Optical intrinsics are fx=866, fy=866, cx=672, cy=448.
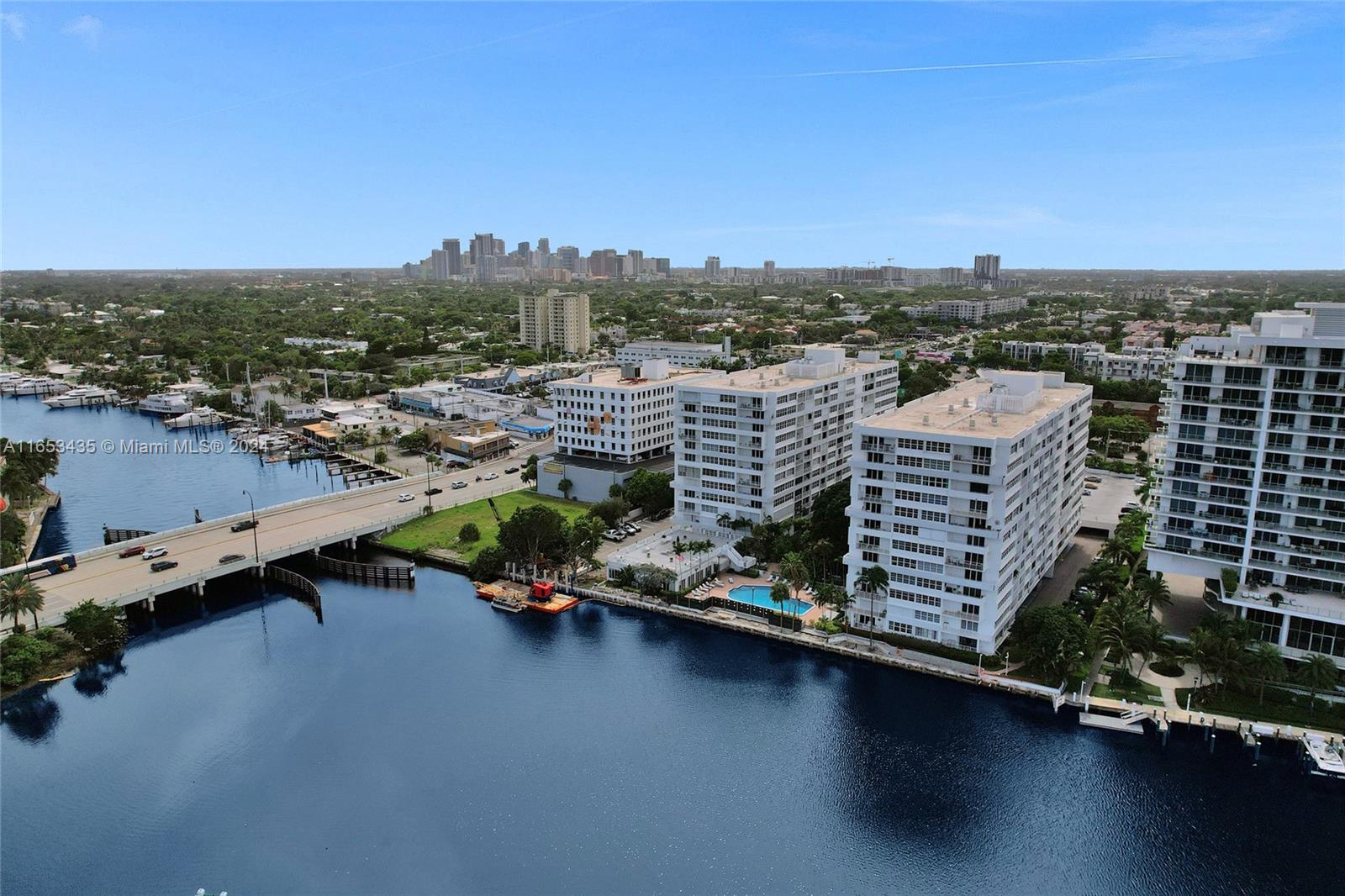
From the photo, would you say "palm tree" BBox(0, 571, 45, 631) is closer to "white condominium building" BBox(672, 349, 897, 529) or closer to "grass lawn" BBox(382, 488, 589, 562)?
"grass lawn" BBox(382, 488, 589, 562)

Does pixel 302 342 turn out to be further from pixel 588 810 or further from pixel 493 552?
pixel 588 810

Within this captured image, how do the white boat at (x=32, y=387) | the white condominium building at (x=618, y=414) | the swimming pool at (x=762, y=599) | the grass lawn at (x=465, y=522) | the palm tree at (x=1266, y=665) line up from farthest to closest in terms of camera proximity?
the white boat at (x=32, y=387) → the white condominium building at (x=618, y=414) → the grass lawn at (x=465, y=522) → the swimming pool at (x=762, y=599) → the palm tree at (x=1266, y=665)

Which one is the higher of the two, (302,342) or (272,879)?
(302,342)

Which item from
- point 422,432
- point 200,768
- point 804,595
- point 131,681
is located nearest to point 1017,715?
point 804,595

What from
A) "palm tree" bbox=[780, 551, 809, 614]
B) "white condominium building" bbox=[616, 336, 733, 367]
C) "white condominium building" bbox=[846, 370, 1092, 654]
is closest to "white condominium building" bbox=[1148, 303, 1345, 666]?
"white condominium building" bbox=[846, 370, 1092, 654]

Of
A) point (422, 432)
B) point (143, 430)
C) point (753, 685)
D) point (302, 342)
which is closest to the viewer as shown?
point (753, 685)

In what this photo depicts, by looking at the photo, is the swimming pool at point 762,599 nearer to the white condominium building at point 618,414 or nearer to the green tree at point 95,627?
the white condominium building at point 618,414

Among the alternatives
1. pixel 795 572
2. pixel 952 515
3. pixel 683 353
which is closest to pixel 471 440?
pixel 795 572

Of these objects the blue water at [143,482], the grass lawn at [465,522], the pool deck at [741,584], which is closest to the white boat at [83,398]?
the blue water at [143,482]
